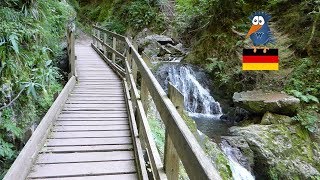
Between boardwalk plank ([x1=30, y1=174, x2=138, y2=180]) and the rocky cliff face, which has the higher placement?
boardwalk plank ([x1=30, y1=174, x2=138, y2=180])

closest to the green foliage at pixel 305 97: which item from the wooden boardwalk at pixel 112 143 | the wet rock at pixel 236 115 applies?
the wet rock at pixel 236 115

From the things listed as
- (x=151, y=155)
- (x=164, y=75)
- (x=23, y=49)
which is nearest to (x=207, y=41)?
(x=164, y=75)

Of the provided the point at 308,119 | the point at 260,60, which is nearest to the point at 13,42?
the point at 260,60

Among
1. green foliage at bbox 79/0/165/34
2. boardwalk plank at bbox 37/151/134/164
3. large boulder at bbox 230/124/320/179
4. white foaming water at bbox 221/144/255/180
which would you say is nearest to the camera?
boardwalk plank at bbox 37/151/134/164

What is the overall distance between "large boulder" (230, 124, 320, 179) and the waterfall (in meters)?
1.81

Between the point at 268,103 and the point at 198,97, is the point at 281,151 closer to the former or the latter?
the point at 268,103

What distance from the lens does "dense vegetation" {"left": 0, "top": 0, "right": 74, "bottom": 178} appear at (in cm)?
347

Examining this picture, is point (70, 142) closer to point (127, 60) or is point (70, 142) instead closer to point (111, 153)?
point (111, 153)

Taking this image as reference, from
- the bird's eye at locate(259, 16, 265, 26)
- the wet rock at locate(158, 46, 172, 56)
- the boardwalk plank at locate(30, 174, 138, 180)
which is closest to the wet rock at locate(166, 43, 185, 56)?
the wet rock at locate(158, 46, 172, 56)

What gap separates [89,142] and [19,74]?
1.26m

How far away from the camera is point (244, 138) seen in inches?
268

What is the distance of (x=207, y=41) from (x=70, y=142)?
8.26 metres

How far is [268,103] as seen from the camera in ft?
25.4

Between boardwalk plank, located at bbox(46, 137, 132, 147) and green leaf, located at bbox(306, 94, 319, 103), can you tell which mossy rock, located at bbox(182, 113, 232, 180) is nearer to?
boardwalk plank, located at bbox(46, 137, 132, 147)
